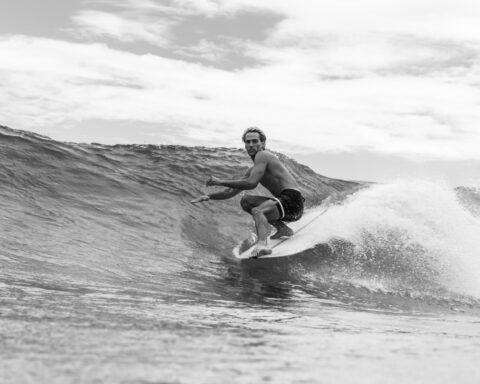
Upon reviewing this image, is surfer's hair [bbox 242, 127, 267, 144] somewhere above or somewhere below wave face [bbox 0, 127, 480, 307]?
above

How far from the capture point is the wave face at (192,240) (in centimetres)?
681

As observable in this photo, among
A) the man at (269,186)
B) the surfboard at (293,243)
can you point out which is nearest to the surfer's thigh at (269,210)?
the man at (269,186)

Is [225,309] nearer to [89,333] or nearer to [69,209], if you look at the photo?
[89,333]

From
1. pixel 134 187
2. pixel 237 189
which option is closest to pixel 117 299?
pixel 237 189

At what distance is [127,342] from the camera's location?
3129mm

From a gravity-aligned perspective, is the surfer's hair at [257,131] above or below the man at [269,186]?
above

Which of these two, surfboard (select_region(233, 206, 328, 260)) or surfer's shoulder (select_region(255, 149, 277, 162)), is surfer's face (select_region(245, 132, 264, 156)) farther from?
surfboard (select_region(233, 206, 328, 260))

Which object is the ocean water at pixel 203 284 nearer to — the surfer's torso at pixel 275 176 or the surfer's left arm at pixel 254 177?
the surfer's torso at pixel 275 176

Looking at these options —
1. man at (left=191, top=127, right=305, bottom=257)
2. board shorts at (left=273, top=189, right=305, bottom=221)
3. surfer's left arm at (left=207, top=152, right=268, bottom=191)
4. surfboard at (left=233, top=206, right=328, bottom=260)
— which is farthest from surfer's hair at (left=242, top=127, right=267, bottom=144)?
surfboard at (left=233, top=206, right=328, bottom=260)

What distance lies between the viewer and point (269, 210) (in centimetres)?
874

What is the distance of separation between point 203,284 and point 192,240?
3684 millimetres

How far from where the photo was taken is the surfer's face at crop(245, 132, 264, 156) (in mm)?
8836

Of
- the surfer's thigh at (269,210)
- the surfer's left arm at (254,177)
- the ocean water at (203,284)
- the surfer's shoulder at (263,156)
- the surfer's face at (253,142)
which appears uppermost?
the surfer's face at (253,142)

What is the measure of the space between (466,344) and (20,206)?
8.61m
